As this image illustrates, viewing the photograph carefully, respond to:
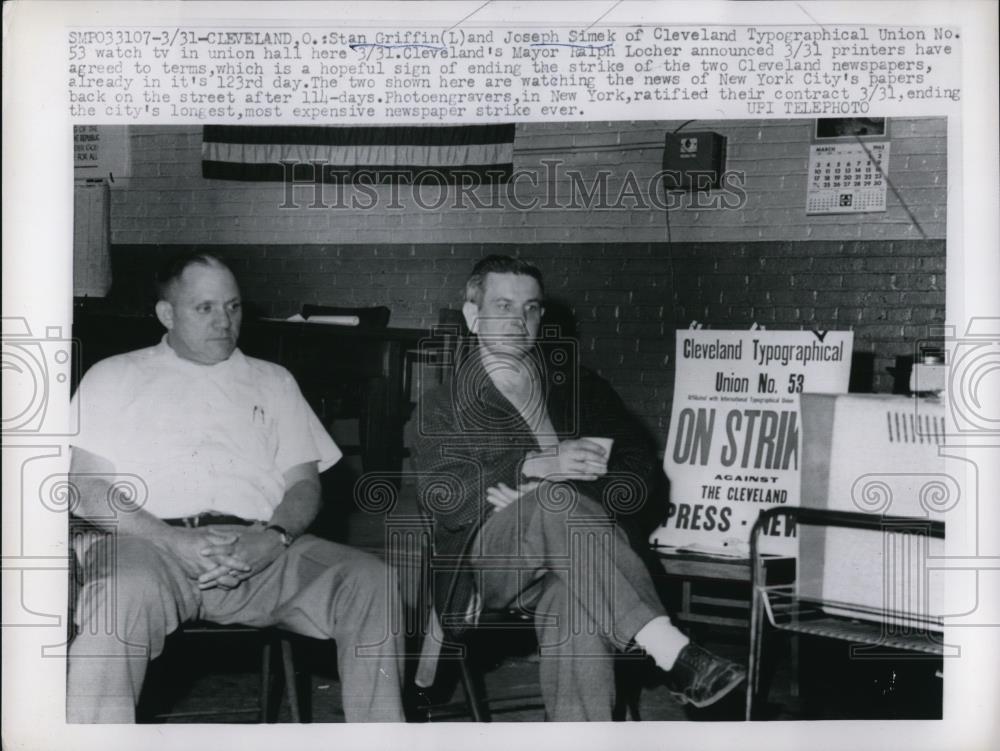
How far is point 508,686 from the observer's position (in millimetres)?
3193

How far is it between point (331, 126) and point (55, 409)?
108cm

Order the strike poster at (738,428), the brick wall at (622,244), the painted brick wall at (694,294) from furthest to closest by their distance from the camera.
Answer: the painted brick wall at (694,294), the strike poster at (738,428), the brick wall at (622,244)

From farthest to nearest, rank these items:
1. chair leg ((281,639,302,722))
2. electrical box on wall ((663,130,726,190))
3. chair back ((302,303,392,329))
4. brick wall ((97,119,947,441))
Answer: chair back ((302,303,392,329)), electrical box on wall ((663,130,726,190)), brick wall ((97,119,947,441)), chair leg ((281,639,302,722))

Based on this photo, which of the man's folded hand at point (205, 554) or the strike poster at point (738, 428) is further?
the strike poster at point (738, 428)

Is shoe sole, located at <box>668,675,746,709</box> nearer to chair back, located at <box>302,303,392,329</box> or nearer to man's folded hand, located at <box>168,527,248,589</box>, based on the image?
man's folded hand, located at <box>168,527,248,589</box>

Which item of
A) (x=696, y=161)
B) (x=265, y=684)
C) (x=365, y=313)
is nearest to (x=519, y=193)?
(x=696, y=161)

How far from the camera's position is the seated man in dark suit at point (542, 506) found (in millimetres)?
2830

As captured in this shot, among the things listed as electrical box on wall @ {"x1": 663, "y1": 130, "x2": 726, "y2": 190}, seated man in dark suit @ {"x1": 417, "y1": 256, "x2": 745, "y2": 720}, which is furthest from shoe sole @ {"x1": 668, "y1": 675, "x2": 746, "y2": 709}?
electrical box on wall @ {"x1": 663, "y1": 130, "x2": 726, "y2": 190}

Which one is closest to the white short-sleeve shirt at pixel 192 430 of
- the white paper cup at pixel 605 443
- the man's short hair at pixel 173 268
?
the man's short hair at pixel 173 268

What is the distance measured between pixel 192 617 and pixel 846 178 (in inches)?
98.6

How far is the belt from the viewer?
9.36 feet

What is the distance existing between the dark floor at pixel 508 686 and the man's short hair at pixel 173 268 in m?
0.81

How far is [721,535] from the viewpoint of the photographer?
140 inches

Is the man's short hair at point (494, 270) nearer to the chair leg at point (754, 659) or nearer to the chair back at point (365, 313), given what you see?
the chair back at point (365, 313)
